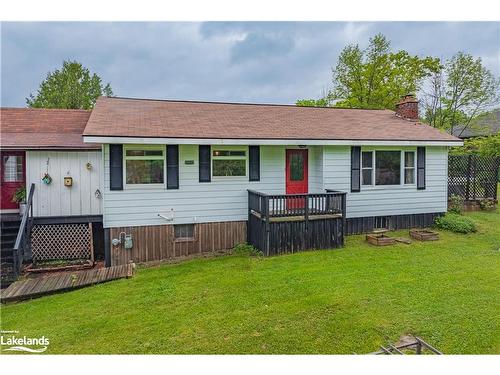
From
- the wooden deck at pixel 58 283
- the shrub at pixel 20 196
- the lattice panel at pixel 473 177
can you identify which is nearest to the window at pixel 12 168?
the shrub at pixel 20 196

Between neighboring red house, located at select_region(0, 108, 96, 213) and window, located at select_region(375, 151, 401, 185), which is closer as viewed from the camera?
neighboring red house, located at select_region(0, 108, 96, 213)

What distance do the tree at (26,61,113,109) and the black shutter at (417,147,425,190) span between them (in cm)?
1849

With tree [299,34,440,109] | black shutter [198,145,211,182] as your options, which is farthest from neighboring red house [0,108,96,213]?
tree [299,34,440,109]

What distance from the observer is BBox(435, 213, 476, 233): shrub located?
33.1ft

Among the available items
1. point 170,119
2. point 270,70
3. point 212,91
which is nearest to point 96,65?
point 212,91

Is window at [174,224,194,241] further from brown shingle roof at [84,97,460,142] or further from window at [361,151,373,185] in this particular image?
window at [361,151,373,185]

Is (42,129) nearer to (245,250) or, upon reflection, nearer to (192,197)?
(192,197)

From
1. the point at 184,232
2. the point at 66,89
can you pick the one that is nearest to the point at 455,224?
the point at 184,232

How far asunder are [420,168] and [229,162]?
5871mm

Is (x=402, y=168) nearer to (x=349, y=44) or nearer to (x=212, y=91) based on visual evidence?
(x=349, y=44)

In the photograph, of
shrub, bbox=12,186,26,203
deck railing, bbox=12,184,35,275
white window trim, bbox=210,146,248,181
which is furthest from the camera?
shrub, bbox=12,186,26,203

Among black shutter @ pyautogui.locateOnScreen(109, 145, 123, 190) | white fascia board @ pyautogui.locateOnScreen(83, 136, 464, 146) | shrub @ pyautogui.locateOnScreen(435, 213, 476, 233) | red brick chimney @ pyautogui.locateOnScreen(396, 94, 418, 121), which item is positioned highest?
red brick chimney @ pyautogui.locateOnScreen(396, 94, 418, 121)

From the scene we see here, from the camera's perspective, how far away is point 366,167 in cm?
1009
